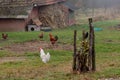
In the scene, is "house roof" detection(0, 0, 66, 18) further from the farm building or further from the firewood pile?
the firewood pile

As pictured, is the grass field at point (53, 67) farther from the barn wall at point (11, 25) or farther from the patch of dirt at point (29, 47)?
the barn wall at point (11, 25)

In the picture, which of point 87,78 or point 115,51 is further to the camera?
point 115,51

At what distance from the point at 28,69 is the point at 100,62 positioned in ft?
13.9

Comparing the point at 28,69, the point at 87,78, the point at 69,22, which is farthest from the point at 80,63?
the point at 69,22

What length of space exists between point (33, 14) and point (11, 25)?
19.4ft

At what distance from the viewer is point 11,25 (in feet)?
154

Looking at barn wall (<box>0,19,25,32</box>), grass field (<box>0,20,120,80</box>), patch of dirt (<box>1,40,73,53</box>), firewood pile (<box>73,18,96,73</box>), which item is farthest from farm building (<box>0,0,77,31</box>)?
firewood pile (<box>73,18,96,73</box>)

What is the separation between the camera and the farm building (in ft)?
154

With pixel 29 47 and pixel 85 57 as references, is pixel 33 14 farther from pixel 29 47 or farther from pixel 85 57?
pixel 85 57

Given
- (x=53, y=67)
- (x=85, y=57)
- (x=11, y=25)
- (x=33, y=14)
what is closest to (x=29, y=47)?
(x=53, y=67)

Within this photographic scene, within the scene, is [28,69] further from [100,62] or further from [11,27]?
[11,27]

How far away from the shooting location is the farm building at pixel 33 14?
47.0 meters

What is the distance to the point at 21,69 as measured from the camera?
61.8ft

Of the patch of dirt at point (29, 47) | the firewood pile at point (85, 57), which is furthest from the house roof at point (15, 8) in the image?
the firewood pile at point (85, 57)
